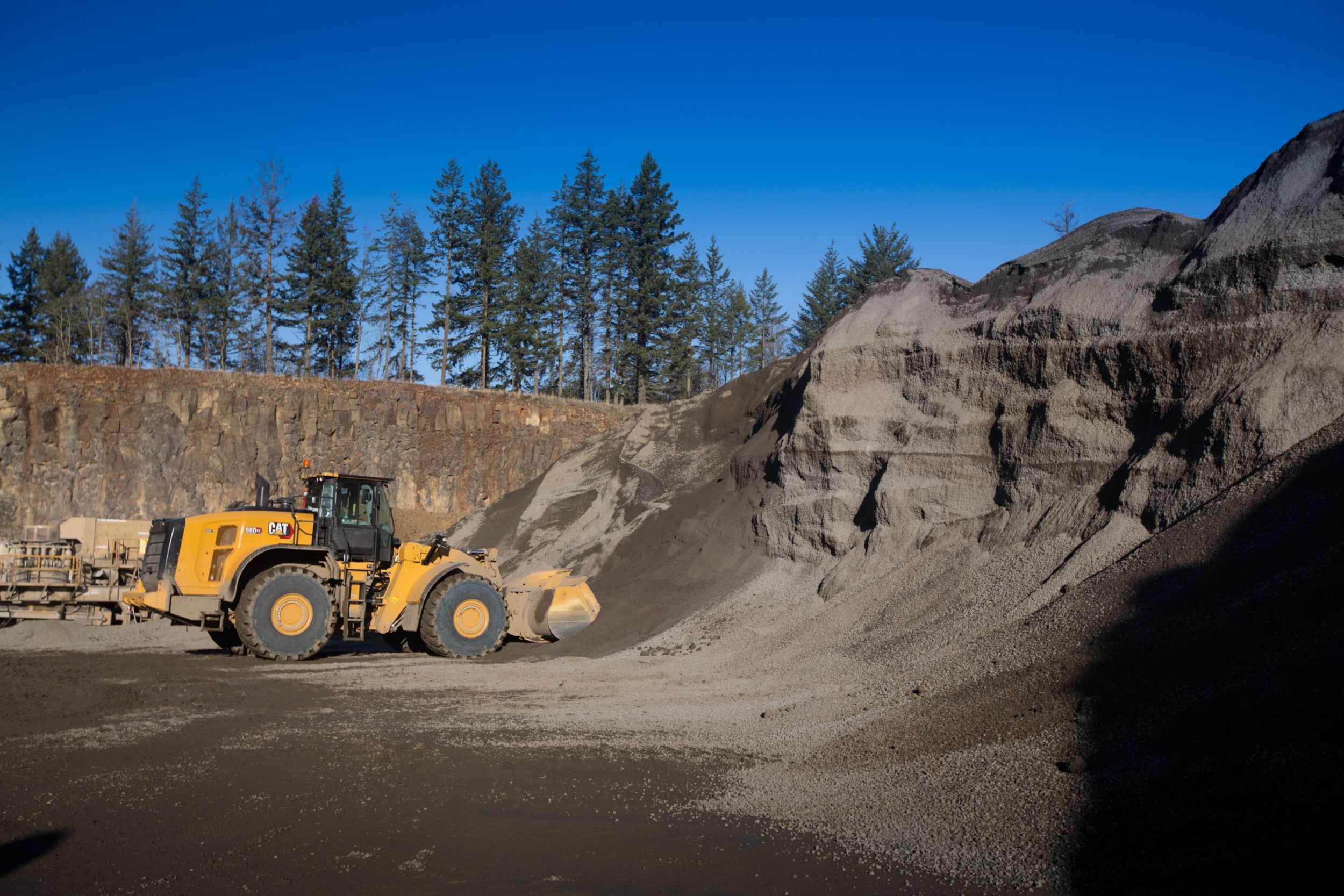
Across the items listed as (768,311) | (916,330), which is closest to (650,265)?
(768,311)

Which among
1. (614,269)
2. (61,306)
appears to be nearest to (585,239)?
(614,269)

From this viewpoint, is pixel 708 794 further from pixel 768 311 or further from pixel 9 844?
pixel 768 311

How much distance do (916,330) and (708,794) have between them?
1201 cm

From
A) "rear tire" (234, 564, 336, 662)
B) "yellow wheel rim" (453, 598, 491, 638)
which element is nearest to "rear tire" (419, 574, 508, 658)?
"yellow wheel rim" (453, 598, 491, 638)

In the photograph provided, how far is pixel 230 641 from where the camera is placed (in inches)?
644

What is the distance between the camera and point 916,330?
17.1 m

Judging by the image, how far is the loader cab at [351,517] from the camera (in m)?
15.6

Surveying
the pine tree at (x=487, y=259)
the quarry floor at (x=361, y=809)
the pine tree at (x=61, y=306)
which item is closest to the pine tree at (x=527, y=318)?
the pine tree at (x=487, y=259)

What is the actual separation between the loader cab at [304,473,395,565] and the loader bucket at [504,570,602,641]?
2.49 meters

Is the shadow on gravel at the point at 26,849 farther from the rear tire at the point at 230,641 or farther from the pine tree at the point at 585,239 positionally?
the pine tree at the point at 585,239

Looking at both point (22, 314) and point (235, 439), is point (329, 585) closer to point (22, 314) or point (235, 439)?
point (235, 439)

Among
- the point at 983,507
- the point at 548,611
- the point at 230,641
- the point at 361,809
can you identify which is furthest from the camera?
the point at 548,611

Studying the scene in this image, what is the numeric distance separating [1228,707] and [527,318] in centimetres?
4245

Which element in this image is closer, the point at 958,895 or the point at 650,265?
the point at 958,895
